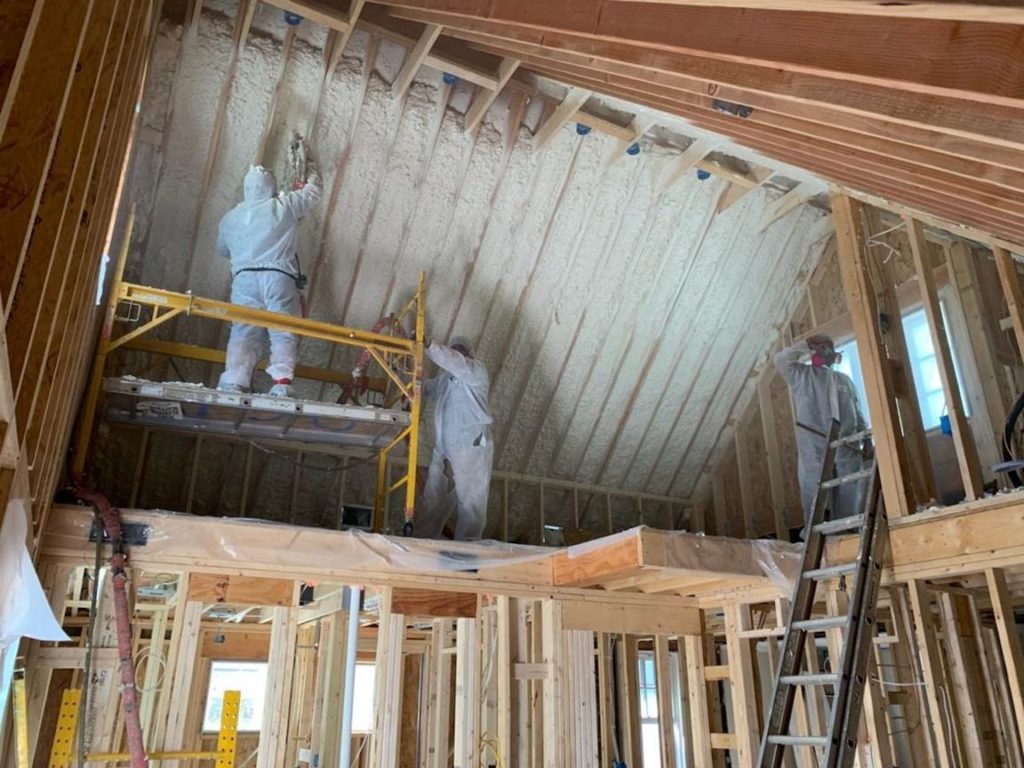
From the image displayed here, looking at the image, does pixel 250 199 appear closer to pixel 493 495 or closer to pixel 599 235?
pixel 599 235

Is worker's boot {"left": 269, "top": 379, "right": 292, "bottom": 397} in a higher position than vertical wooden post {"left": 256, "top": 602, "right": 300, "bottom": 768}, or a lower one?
higher

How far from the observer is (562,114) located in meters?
6.21

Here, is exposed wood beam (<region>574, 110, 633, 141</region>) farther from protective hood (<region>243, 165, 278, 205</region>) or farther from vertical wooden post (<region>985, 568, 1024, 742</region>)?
vertical wooden post (<region>985, 568, 1024, 742</region>)

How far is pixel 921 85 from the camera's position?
2000 millimetres

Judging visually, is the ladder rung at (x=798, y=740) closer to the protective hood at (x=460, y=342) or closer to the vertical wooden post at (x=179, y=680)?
the vertical wooden post at (x=179, y=680)

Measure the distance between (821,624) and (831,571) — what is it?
369 millimetres

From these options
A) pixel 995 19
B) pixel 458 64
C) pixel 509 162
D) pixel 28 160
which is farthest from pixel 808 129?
pixel 509 162

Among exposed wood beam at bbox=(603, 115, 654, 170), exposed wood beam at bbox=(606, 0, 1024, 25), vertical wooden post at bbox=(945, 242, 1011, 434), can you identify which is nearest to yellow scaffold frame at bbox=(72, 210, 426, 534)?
exposed wood beam at bbox=(603, 115, 654, 170)

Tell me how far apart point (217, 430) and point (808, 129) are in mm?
4638

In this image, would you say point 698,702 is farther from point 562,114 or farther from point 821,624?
point 562,114

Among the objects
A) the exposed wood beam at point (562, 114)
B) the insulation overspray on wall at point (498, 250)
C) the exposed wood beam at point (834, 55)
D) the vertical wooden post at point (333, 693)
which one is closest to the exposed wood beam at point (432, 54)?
the insulation overspray on wall at point (498, 250)

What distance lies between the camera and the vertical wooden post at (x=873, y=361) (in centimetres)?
512

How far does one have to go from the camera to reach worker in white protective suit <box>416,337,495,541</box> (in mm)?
6359

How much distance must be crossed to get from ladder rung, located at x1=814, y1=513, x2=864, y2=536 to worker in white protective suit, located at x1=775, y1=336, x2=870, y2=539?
122 cm
